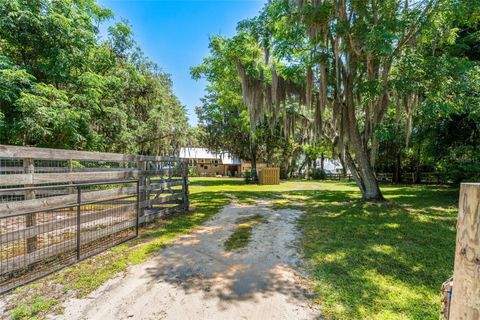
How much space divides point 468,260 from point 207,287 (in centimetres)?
243

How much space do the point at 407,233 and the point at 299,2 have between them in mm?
6072

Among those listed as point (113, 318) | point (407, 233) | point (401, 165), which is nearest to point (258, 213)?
point (407, 233)

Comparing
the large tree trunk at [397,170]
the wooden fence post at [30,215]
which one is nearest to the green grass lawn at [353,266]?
the wooden fence post at [30,215]

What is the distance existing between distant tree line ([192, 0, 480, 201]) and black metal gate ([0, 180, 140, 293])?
587 cm

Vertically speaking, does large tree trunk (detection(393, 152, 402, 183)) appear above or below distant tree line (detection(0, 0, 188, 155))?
below

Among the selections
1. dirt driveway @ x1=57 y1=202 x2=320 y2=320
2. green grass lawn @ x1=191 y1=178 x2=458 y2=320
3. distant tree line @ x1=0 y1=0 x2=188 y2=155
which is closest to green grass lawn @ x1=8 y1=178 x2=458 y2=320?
green grass lawn @ x1=191 y1=178 x2=458 y2=320

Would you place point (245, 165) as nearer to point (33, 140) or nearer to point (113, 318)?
point (33, 140)

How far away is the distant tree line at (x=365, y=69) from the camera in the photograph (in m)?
6.29

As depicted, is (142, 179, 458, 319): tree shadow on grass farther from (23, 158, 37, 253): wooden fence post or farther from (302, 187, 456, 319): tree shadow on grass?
(23, 158, 37, 253): wooden fence post

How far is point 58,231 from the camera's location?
3.82 metres

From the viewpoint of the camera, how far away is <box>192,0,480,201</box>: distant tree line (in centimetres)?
629

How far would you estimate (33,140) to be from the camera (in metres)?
8.01

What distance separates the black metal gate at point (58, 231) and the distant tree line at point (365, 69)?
19.3 ft

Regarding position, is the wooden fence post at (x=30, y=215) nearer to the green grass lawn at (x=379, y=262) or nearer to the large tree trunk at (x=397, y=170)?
the green grass lawn at (x=379, y=262)
